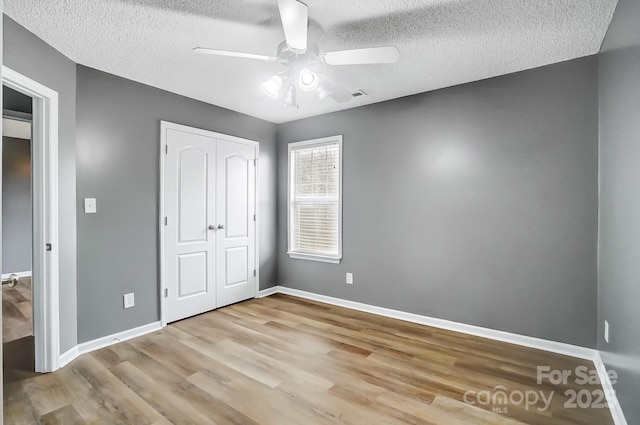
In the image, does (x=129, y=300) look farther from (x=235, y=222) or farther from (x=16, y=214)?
(x=16, y=214)

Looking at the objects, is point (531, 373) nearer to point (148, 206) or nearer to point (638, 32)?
point (638, 32)

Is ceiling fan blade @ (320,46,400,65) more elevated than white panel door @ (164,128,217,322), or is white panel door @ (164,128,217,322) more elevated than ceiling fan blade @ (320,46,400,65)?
→ ceiling fan blade @ (320,46,400,65)

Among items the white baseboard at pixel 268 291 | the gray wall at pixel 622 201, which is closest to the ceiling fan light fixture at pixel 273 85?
the gray wall at pixel 622 201

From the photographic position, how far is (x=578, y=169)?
9.30 ft

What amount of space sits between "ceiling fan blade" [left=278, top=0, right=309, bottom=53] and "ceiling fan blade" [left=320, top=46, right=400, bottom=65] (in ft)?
0.77

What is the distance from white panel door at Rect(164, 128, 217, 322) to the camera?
11.8 feet

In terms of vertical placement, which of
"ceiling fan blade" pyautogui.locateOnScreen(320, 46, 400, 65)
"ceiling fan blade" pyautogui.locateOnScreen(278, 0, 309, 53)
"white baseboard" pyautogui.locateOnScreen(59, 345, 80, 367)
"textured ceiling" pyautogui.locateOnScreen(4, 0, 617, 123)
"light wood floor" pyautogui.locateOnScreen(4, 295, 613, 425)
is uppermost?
"textured ceiling" pyautogui.locateOnScreen(4, 0, 617, 123)

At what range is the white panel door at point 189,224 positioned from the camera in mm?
3602

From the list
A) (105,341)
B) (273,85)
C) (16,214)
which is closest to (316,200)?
(273,85)

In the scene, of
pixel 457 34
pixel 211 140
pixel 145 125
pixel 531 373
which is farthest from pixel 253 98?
pixel 531 373

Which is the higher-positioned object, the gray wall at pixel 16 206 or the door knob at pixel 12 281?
the gray wall at pixel 16 206

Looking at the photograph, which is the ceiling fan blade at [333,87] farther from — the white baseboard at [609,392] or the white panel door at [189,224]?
the white baseboard at [609,392]

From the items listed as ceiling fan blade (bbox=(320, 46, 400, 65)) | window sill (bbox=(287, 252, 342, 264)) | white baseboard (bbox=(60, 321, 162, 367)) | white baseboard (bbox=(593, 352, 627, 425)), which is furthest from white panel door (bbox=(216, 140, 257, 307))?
white baseboard (bbox=(593, 352, 627, 425))

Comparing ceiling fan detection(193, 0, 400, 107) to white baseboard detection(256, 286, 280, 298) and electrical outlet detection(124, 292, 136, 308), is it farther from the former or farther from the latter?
white baseboard detection(256, 286, 280, 298)
